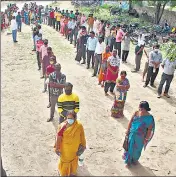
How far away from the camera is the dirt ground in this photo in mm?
7074

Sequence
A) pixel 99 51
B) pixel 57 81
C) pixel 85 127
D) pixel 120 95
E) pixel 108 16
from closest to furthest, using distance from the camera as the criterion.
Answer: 1. pixel 57 81
2. pixel 85 127
3. pixel 120 95
4. pixel 99 51
5. pixel 108 16

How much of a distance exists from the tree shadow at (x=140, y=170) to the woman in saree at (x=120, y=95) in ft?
7.96

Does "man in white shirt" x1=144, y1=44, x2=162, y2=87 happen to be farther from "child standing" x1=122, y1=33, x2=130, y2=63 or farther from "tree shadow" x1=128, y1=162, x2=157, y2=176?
"tree shadow" x1=128, y1=162, x2=157, y2=176

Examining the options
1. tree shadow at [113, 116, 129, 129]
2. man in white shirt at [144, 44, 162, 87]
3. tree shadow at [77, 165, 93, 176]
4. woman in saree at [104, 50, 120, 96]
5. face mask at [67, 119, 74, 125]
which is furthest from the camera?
man in white shirt at [144, 44, 162, 87]

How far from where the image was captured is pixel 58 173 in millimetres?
6785

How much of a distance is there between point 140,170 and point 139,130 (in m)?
0.98

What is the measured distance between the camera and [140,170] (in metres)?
7.01

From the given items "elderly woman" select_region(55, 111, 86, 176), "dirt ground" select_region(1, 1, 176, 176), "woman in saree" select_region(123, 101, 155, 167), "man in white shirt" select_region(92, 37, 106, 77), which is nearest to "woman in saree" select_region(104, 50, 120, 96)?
"dirt ground" select_region(1, 1, 176, 176)

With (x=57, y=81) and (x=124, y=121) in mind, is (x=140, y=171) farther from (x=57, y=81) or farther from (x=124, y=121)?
(x=57, y=81)

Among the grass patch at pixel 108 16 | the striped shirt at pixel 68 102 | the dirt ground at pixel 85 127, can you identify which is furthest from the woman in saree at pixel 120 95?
the grass patch at pixel 108 16

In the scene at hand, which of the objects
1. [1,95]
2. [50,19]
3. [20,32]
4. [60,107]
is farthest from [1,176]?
[50,19]

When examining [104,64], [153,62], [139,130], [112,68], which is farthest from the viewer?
[153,62]

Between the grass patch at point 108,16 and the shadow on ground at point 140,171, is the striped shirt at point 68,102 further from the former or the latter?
the grass patch at point 108,16

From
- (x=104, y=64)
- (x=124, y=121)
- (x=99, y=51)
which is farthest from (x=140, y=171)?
(x=99, y=51)
